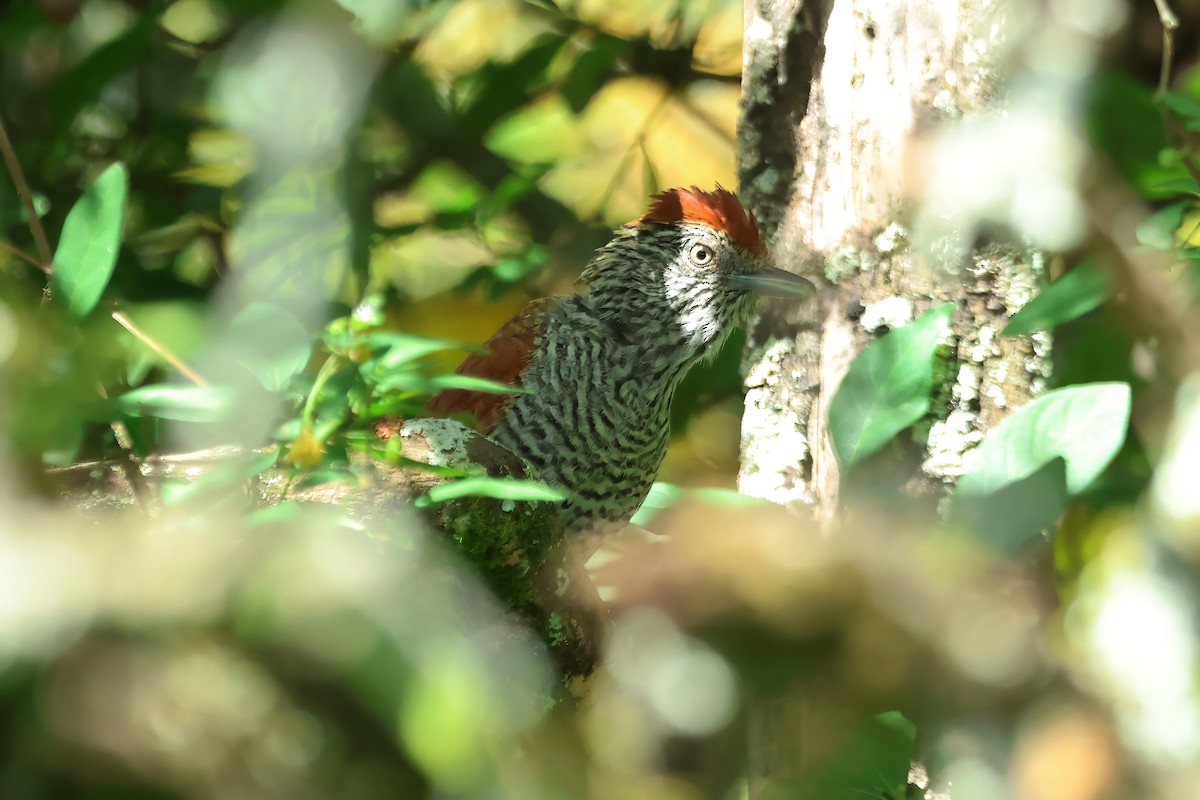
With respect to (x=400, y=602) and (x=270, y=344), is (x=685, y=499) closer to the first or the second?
(x=270, y=344)

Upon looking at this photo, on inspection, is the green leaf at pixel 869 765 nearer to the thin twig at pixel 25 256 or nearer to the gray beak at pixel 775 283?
the gray beak at pixel 775 283

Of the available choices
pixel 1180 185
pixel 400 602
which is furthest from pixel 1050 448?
pixel 400 602

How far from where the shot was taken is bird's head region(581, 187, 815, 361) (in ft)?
11.6

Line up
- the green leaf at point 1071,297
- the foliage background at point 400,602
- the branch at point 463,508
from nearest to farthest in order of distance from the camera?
the foliage background at point 400,602 → the branch at point 463,508 → the green leaf at point 1071,297

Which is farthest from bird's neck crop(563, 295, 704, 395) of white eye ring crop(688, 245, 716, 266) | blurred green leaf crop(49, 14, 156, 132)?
blurred green leaf crop(49, 14, 156, 132)

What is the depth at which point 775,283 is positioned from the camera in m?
2.90

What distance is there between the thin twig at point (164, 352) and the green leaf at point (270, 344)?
13 cm

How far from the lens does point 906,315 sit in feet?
8.18

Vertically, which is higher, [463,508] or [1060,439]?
[1060,439]

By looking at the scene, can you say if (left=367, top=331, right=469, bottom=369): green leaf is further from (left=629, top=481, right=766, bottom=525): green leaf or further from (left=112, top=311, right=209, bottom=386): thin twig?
(left=629, top=481, right=766, bottom=525): green leaf

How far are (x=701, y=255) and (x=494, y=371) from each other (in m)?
0.82

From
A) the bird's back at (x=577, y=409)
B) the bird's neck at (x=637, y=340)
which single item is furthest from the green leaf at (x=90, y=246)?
the bird's neck at (x=637, y=340)

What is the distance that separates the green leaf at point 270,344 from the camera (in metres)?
1.57

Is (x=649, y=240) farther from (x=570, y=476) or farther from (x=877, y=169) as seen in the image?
(x=877, y=169)
